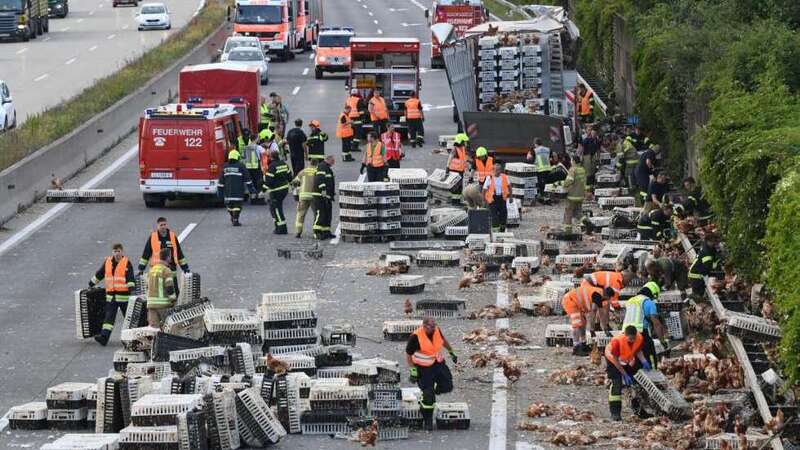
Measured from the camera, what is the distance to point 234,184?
33.2 meters

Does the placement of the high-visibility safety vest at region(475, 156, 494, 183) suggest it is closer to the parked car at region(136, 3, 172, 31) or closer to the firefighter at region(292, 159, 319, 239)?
the firefighter at region(292, 159, 319, 239)

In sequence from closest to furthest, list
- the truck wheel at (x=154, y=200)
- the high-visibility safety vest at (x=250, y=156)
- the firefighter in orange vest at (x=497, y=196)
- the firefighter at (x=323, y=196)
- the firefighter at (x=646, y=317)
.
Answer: the firefighter at (x=646, y=317) → the firefighter at (x=323, y=196) → the firefighter in orange vest at (x=497, y=196) → the truck wheel at (x=154, y=200) → the high-visibility safety vest at (x=250, y=156)

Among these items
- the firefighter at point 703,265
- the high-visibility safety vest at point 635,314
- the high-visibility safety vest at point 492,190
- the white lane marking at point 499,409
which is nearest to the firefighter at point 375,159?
the high-visibility safety vest at point 492,190

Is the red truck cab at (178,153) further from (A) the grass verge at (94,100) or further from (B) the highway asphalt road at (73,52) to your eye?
(B) the highway asphalt road at (73,52)

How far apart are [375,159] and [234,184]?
3207 millimetres

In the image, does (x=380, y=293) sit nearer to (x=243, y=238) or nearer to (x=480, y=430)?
(x=243, y=238)

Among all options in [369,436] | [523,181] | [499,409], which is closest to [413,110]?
[523,181]

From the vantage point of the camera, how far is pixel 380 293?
2733 cm

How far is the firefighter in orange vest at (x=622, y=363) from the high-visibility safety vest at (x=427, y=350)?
194cm

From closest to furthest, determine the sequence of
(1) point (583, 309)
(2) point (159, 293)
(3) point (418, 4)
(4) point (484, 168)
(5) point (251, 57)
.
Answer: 1. (1) point (583, 309)
2. (2) point (159, 293)
3. (4) point (484, 168)
4. (5) point (251, 57)
5. (3) point (418, 4)

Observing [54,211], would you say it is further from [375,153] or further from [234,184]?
[375,153]

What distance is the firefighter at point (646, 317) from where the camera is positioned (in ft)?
66.3

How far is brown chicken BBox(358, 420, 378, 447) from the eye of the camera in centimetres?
1897

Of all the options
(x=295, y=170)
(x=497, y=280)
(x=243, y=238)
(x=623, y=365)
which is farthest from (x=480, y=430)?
(x=295, y=170)
